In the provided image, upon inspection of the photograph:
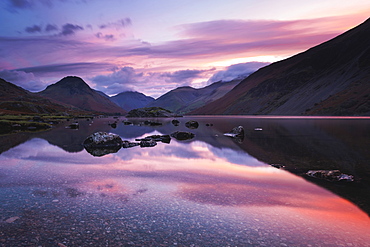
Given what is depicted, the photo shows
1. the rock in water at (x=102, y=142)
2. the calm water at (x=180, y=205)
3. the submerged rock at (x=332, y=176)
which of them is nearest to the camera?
the calm water at (x=180, y=205)

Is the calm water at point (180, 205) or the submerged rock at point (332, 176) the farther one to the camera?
the submerged rock at point (332, 176)

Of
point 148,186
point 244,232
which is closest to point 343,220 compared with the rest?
point 244,232

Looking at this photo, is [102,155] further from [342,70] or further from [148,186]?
[342,70]

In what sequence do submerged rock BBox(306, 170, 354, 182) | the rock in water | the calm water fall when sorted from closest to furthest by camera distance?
the calm water < submerged rock BBox(306, 170, 354, 182) < the rock in water

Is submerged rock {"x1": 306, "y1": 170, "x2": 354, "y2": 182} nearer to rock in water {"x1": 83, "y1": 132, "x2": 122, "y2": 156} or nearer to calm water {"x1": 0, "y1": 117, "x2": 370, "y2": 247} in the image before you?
calm water {"x1": 0, "y1": 117, "x2": 370, "y2": 247}

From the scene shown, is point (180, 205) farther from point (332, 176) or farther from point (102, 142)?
point (102, 142)

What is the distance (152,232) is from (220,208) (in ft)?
11.3

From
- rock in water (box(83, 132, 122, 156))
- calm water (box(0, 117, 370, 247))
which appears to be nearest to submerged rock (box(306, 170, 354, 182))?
calm water (box(0, 117, 370, 247))

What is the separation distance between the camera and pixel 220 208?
10211mm

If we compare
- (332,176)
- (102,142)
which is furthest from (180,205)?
(102,142)

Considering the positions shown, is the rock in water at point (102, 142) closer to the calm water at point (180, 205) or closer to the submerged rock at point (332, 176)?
the calm water at point (180, 205)

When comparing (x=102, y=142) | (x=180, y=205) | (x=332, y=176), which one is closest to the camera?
(x=180, y=205)

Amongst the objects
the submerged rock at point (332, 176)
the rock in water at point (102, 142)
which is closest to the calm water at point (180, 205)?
the submerged rock at point (332, 176)

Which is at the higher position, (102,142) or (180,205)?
(102,142)
